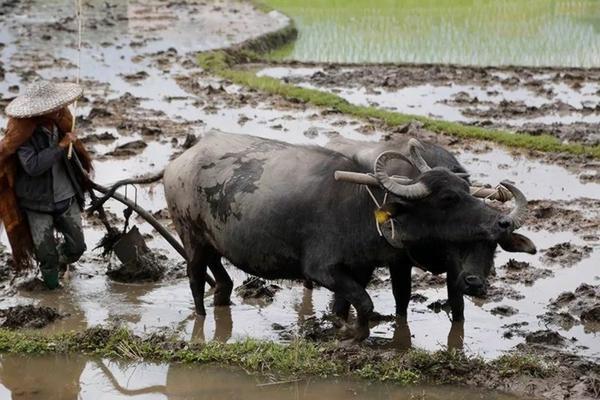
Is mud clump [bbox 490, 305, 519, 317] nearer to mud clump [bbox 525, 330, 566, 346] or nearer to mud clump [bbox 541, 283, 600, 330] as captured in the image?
mud clump [bbox 541, 283, 600, 330]

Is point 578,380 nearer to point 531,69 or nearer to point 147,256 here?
point 147,256

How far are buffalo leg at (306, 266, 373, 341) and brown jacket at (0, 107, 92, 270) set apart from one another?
190 centimetres

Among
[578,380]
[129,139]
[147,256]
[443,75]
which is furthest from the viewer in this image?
[443,75]

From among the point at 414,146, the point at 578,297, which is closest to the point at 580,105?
the point at 578,297

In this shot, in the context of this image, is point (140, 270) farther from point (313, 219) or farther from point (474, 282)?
point (474, 282)

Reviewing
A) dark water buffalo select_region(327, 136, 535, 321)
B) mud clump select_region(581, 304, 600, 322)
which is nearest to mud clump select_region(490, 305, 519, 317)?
dark water buffalo select_region(327, 136, 535, 321)

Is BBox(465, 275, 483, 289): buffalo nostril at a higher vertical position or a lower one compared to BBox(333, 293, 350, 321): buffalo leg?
higher

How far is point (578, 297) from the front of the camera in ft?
19.2

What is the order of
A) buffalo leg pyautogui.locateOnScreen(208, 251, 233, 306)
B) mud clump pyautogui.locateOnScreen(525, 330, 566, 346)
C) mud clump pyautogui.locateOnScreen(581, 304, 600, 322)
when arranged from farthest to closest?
buffalo leg pyautogui.locateOnScreen(208, 251, 233, 306) → mud clump pyautogui.locateOnScreen(581, 304, 600, 322) → mud clump pyautogui.locateOnScreen(525, 330, 566, 346)

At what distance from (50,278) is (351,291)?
2140 millimetres

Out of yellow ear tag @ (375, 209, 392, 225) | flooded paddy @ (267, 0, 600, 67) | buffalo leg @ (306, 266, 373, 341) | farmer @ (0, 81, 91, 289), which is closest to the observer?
yellow ear tag @ (375, 209, 392, 225)

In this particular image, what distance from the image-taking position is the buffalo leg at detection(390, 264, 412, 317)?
17.8ft

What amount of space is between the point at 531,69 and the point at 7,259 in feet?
28.5

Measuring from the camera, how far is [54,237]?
20.3ft
